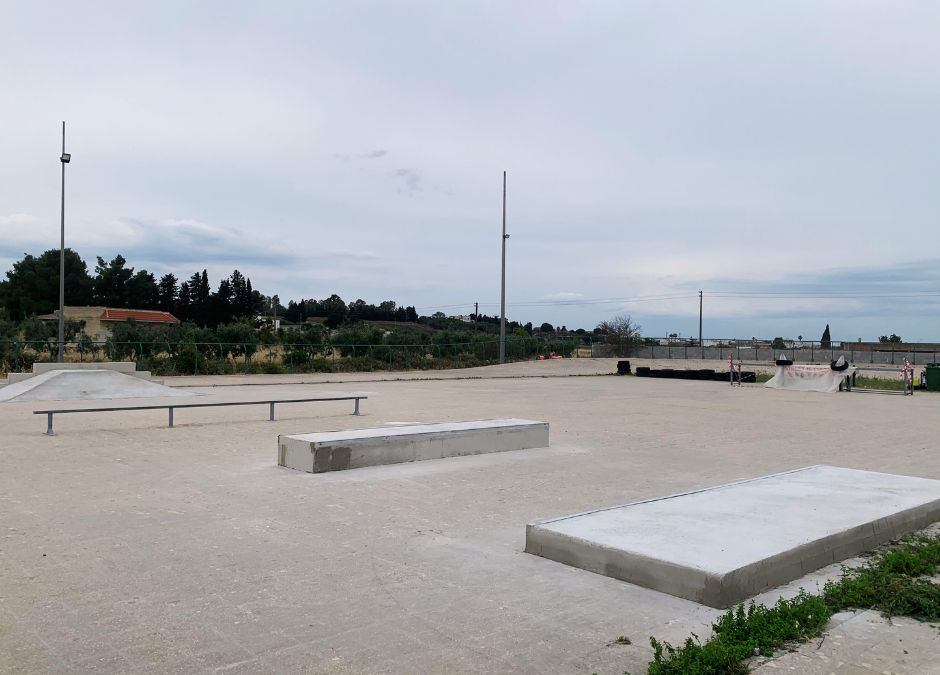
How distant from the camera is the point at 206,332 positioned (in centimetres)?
4569

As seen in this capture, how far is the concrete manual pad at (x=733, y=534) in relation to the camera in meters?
4.76

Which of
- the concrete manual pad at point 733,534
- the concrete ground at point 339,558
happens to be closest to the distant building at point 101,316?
the concrete ground at point 339,558

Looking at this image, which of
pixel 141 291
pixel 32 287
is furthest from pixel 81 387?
pixel 141 291

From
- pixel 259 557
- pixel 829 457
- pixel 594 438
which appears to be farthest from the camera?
pixel 594 438

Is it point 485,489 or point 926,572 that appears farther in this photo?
point 485,489

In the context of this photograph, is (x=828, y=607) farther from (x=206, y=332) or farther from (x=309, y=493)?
(x=206, y=332)

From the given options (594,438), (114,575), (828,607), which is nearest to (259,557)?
(114,575)

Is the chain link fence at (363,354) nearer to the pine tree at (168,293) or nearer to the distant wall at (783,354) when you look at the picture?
the distant wall at (783,354)

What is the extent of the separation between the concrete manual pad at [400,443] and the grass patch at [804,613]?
6148 mm

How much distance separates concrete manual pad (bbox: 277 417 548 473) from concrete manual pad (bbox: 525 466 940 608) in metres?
4.29

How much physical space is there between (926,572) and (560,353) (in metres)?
55.7

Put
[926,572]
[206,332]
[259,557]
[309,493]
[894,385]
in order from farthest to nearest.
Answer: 1. [206,332]
2. [894,385]
3. [309,493]
4. [259,557]
5. [926,572]

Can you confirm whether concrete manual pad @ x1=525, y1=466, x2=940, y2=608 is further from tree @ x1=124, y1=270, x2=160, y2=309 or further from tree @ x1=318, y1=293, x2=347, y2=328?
tree @ x1=318, y1=293, x2=347, y2=328

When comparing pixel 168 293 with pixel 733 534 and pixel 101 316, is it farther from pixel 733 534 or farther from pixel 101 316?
pixel 733 534
